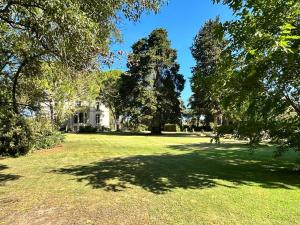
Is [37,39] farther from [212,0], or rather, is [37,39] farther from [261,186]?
[261,186]

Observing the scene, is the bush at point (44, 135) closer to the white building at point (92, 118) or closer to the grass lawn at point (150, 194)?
the grass lawn at point (150, 194)

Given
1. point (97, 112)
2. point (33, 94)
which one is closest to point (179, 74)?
point (97, 112)

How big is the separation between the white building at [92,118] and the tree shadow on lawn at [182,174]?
4953 cm

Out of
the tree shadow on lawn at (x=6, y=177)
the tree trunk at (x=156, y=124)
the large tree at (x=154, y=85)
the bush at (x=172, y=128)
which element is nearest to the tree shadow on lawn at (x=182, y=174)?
the tree shadow on lawn at (x=6, y=177)

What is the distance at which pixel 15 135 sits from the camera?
56.8 feet

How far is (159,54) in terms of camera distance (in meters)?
48.1

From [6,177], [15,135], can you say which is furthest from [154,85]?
[6,177]

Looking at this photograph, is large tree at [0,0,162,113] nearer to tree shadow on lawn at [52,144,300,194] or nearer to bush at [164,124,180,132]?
tree shadow on lawn at [52,144,300,194]

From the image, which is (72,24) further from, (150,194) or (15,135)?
(15,135)

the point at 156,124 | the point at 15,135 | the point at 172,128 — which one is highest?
the point at 156,124

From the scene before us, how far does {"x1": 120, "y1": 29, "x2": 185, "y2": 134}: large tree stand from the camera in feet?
148

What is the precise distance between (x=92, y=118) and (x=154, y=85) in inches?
925

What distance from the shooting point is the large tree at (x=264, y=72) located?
8.59 meters

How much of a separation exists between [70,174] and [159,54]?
38316mm
